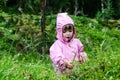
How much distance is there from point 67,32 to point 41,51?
3252 mm

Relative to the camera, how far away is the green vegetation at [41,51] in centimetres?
561

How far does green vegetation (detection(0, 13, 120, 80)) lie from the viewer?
561 centimetres

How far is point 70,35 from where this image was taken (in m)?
7.16

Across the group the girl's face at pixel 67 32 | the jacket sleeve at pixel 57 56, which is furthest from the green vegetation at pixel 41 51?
the girl's face at pixel 67 32

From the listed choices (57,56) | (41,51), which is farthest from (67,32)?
(41,51)

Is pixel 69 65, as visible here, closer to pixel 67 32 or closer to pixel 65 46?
pixel 65 46

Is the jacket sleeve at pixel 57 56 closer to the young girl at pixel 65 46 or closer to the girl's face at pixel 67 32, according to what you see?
the young girl at pixel 65 46

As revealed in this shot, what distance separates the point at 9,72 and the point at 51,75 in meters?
0.58

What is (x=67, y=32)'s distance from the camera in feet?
23.7

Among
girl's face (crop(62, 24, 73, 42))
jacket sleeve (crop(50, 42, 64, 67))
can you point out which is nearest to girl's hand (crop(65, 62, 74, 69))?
jacket sleeve (crop(50, 42, 64, 67))

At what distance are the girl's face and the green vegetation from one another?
15.5 inches

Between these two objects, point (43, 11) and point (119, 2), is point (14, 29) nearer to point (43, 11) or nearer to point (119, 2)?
point (43, 11)

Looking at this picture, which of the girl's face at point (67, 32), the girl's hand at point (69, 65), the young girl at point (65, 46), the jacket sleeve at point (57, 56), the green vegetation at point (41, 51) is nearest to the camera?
the green vegetation at point (41, 51)

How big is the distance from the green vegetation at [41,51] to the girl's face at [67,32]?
393 mm
